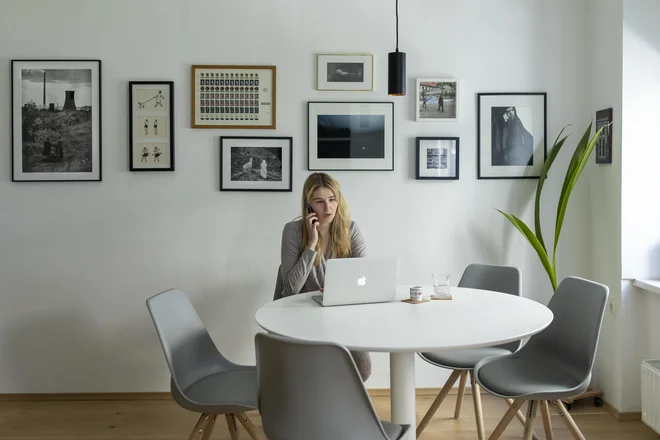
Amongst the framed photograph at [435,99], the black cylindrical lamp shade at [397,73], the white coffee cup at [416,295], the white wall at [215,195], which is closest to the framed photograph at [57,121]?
the white wall at [215,195]

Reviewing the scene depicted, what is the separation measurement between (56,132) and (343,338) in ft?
8.45

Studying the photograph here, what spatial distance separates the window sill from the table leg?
1656 millimetres

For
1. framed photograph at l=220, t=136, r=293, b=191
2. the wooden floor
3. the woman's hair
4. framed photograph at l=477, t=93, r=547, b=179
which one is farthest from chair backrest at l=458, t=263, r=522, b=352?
framed photograph at l=220, t=136, r=293, b=191

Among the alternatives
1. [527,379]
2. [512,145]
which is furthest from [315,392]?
[512,145]

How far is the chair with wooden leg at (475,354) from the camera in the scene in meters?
3.06

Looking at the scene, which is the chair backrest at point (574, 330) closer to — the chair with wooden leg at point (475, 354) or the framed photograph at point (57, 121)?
the chair with wooden leg at point (475, 354)

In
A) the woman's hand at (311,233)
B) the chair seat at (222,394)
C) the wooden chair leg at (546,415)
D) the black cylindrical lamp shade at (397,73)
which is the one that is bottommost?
the wooden chair leg at (546,415)

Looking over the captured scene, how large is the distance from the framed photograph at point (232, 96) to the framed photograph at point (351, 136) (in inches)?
11.4

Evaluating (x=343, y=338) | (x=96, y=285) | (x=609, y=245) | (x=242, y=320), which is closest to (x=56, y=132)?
(x=96, y=285)

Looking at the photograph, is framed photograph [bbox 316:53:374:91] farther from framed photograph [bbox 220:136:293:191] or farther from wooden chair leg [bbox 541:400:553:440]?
wooden chair leg [bbox 541:400:553:440]

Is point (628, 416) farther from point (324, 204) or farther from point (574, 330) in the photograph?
point (324, 204)

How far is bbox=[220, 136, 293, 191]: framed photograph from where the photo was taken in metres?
3.80

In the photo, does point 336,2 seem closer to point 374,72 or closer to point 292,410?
point 374,72

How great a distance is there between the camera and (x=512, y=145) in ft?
12.6
